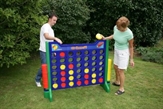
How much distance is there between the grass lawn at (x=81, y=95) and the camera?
13.2 ft

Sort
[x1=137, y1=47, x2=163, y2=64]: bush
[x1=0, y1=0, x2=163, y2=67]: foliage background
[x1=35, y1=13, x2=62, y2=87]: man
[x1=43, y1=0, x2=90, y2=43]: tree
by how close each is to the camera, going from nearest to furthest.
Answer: [x1=35, y1=13, x2=62, y2=87]: man
[x1=0, y1=0, x2=163, y2=67]: foliage background
[x1=43, y1=0, x2=90, y2=43]: tree
[x1=137, y1=47, x2=163, y2=64]: bush

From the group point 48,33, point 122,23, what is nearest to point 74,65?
point 48,33

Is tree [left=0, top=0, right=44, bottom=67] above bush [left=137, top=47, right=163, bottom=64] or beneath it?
above

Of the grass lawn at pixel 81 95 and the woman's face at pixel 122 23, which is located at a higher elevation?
the woman's face at pixel 122 23

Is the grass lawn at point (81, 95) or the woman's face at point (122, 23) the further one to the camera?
the grass lawn at point (81, 95)

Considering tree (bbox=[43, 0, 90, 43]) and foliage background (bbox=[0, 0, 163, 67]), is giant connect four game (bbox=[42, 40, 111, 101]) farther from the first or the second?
tree (bbox=[43, 0, 90, 43])

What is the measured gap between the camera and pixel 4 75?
5258 millimetres

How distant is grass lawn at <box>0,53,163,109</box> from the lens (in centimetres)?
403

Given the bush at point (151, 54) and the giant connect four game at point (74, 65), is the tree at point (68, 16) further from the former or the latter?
the giant connect four game at point (74, 65)

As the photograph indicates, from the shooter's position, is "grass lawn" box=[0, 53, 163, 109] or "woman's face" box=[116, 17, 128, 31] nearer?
"woman's face" box=[116, 17, 128, 31]

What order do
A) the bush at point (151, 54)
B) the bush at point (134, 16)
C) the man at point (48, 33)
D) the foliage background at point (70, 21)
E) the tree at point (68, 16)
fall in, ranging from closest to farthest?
the man at point (48, 33)
the foliage background at point (70, 21)
the tree at point (68, 16)
the bush at point (151, 54)
the bush at point (134, 16)

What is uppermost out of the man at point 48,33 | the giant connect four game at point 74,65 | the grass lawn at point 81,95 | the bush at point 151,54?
the man at point 48,33

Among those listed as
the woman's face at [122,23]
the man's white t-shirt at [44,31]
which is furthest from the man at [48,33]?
the woman's face at [122,23]

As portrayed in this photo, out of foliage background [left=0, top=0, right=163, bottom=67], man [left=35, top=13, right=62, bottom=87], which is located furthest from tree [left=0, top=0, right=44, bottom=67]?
man [left=35, top=13, right=62, bottom=87]
